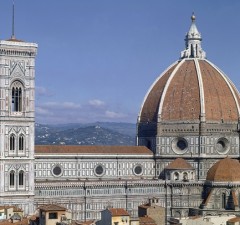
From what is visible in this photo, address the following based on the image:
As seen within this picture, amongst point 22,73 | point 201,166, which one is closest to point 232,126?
point 201,166

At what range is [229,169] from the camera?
78.8 meters

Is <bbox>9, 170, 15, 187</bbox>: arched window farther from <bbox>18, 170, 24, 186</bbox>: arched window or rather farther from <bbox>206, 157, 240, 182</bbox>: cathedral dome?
<bbox>206, 157, 240, 182</bbox>: cathedral dome

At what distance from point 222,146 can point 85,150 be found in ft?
47.0

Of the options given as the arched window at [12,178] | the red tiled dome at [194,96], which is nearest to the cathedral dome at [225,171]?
the red tiled dome at [194,96]

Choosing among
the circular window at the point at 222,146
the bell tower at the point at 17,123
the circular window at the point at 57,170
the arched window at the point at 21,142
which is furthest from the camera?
the circular window at the point at 222,146

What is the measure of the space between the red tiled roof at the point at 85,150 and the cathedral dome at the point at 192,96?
3.93 m

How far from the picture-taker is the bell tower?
71688 mm

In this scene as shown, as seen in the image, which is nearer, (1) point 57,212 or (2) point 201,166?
(1) point 57,212

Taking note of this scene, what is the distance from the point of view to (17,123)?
2854 inches

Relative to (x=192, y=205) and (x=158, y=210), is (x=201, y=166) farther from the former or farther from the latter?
(x=158, y=210)

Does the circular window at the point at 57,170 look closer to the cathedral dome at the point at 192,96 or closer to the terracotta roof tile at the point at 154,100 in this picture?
the cathedral dome at the point at 192,96

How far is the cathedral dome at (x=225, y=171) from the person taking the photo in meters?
78.3

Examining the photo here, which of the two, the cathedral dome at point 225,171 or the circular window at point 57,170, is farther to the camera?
the cathedral dome at point 225,171

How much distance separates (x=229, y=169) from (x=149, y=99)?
14.2m
